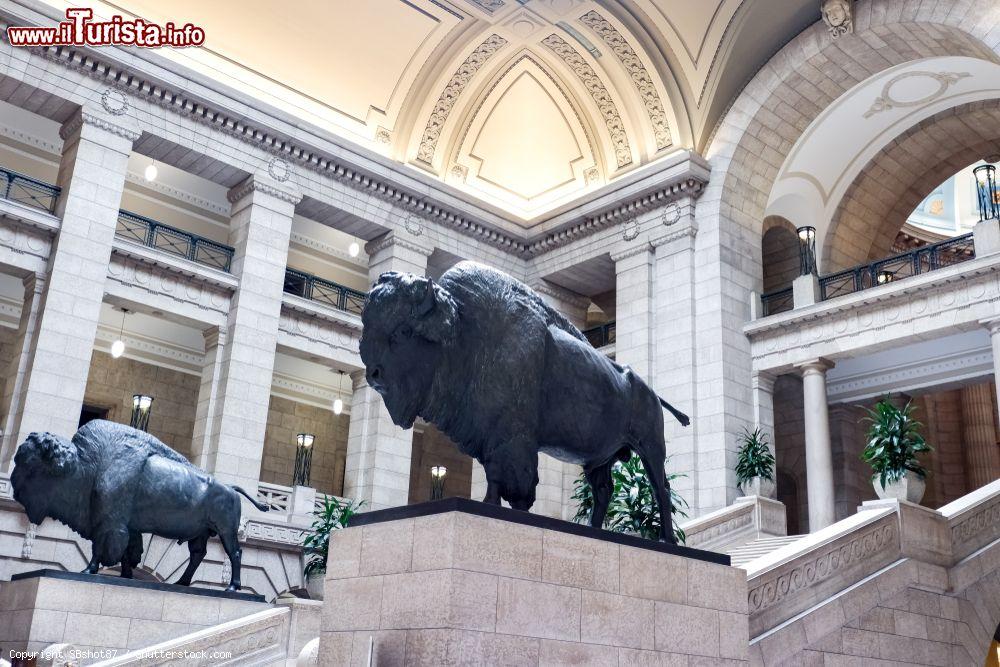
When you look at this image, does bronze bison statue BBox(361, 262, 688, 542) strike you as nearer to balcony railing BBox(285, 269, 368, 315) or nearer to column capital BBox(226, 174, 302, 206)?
column capital BBox(226, 174, 302, 206)

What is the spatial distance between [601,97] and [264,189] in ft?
→ 27.3

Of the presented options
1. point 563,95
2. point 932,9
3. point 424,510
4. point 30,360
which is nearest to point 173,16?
point 30,360

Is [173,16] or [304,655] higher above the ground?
[173,16]

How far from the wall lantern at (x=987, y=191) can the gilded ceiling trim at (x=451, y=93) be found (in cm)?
1068

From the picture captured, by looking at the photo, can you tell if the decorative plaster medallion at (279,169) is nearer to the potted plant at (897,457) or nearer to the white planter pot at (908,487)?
the potted plant at (897,457)

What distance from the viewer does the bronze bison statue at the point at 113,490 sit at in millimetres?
10188

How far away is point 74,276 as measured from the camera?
17203mm

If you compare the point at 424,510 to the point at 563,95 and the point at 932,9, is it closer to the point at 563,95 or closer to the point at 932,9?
the point at 932,9

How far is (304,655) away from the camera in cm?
840

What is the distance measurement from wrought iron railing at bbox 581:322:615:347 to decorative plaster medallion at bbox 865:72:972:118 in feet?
25.3

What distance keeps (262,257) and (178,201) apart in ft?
16.1

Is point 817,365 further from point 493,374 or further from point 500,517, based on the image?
point 500,517

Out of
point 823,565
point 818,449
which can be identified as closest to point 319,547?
point 818,449

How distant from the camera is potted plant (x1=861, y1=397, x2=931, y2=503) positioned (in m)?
14.6
